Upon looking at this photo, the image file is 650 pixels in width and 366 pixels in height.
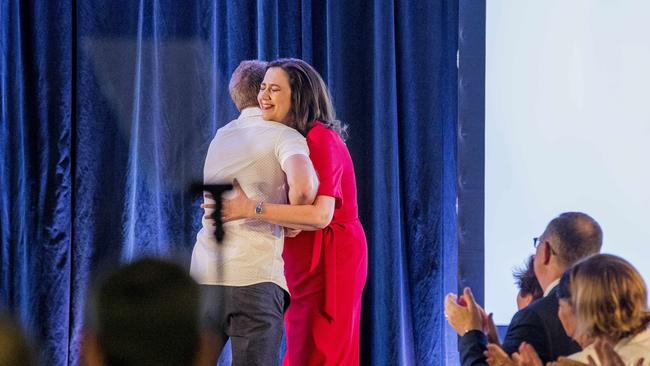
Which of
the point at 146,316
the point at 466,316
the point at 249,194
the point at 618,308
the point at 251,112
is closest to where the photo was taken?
the point at 146,316

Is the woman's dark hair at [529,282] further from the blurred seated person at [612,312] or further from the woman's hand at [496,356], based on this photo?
the blurred seated person at [612,312]

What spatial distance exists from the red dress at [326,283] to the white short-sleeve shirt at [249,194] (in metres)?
0.20

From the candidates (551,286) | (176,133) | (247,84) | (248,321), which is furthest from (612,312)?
(176,133)

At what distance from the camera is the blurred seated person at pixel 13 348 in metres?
1.18

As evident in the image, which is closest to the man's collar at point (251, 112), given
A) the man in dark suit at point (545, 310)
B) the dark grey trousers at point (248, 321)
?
the dark grey trousers at point (248, 321)

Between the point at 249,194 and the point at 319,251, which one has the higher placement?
the point at 249,194

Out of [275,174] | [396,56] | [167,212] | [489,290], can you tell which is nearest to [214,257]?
[275,174]

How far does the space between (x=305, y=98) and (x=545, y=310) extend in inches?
41.6

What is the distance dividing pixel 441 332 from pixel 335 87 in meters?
1.07

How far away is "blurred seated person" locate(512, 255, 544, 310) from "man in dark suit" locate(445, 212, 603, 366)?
0.15 feet

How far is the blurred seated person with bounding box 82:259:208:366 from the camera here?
1294 millimetres

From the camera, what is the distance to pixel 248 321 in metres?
2.44

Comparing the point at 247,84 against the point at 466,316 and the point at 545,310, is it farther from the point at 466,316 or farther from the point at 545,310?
the point at 545,310

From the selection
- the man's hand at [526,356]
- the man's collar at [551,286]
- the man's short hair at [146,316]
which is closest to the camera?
the man's short hair at [146,316]
